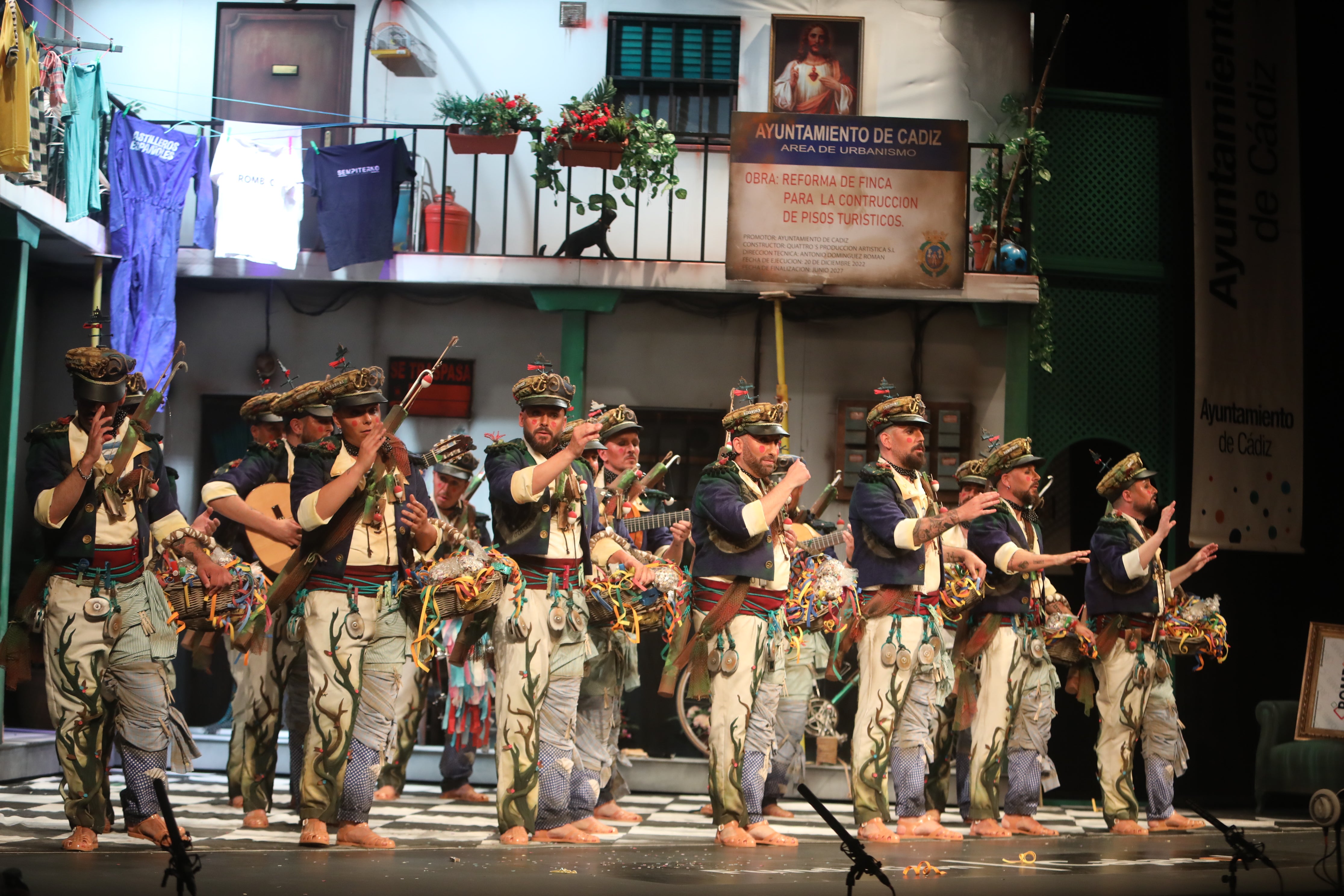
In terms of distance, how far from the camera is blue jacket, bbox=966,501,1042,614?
8195 mm

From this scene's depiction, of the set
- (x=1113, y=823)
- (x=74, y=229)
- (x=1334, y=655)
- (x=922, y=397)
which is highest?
(x=74, y=229)

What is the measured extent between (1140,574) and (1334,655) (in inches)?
72.3

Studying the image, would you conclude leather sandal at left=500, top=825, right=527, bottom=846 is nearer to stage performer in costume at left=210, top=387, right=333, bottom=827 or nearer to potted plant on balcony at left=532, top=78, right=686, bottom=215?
stage performer in costume at left=210, top=387, right=333, bottom=827

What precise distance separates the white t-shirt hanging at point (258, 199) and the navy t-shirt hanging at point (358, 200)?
22cm

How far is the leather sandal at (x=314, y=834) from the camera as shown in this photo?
20.6ft

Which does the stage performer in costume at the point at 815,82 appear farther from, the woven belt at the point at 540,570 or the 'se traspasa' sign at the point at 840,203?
the woven belt at the point at 540,570

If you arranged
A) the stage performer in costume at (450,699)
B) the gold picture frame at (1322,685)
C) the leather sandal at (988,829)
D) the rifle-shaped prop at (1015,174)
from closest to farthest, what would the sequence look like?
1. the leather sandal at (988,829)
2. the stage performer in costume at (450,699)
3. the gold picture frame at (1322,685)
4. the rifle-shaped prop at (1015,174)

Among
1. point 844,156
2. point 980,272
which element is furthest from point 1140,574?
→ point 844,156

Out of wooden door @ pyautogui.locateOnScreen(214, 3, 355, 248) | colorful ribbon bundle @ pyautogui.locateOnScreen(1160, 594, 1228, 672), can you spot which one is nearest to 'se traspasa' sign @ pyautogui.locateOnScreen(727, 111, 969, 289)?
colorful ribbon bundle @ pyautogui.locateOnScreen(1160, 594, 1228, 672)

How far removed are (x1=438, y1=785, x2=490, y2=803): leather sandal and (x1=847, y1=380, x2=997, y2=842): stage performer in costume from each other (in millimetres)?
2447

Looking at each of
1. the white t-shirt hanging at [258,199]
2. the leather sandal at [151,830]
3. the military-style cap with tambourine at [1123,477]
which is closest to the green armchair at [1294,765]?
the military-style cap with tambourine at [1123,477]

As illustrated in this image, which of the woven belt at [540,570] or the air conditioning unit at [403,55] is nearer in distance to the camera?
the woven belt at [540,570]

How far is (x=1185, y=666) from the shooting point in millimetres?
11727

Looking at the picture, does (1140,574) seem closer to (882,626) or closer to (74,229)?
(882,626)
